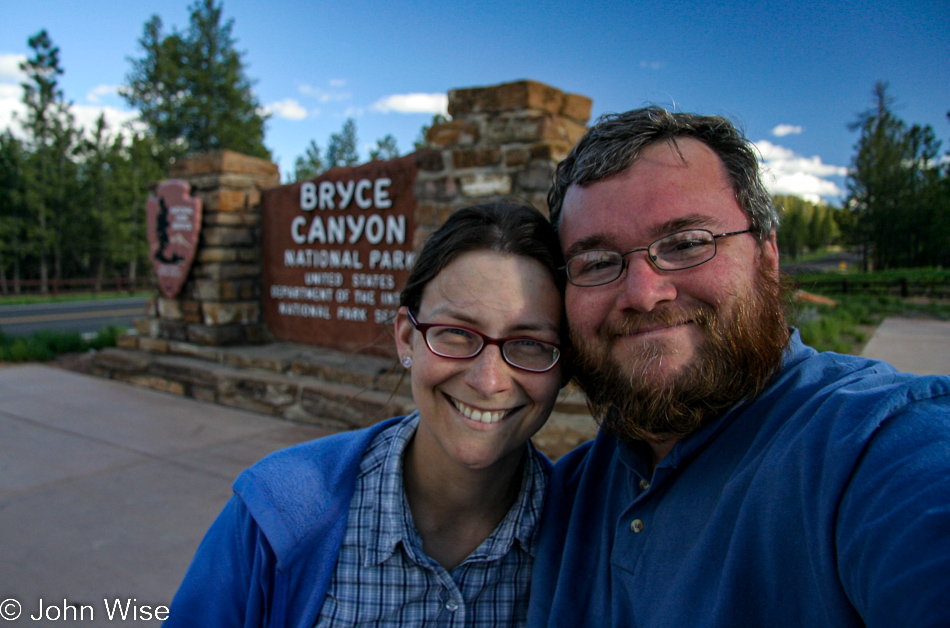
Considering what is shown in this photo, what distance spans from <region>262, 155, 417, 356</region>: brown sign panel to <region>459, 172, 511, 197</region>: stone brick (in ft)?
2.07

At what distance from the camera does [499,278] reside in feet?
4.12

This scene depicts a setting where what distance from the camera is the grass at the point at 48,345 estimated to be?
7.13m

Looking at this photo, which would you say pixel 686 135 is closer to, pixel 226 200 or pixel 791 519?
pixel 791 519

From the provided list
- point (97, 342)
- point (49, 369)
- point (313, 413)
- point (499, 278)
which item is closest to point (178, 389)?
point (313, 413)

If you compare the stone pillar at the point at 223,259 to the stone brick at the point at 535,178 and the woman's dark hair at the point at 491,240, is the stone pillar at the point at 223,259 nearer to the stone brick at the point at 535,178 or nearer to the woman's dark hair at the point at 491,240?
the stone brick at the point at 535,178

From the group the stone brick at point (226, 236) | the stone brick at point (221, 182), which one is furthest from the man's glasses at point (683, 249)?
the stone brick at point (221, 182)

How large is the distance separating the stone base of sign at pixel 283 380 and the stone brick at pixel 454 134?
5.43 feet

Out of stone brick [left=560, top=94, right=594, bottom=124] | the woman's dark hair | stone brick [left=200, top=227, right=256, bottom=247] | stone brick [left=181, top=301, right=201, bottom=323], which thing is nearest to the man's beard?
the woman's dark hair

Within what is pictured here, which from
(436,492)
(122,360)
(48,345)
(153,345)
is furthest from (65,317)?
(436,492)

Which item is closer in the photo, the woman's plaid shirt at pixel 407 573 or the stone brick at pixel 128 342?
the woman's plaid shirt at pixel 407 573

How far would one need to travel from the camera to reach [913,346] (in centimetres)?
716

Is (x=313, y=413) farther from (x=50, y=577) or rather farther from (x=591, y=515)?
(x=591, y=515)

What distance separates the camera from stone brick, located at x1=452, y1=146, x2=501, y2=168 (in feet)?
12.7

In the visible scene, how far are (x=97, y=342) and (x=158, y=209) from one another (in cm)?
253
